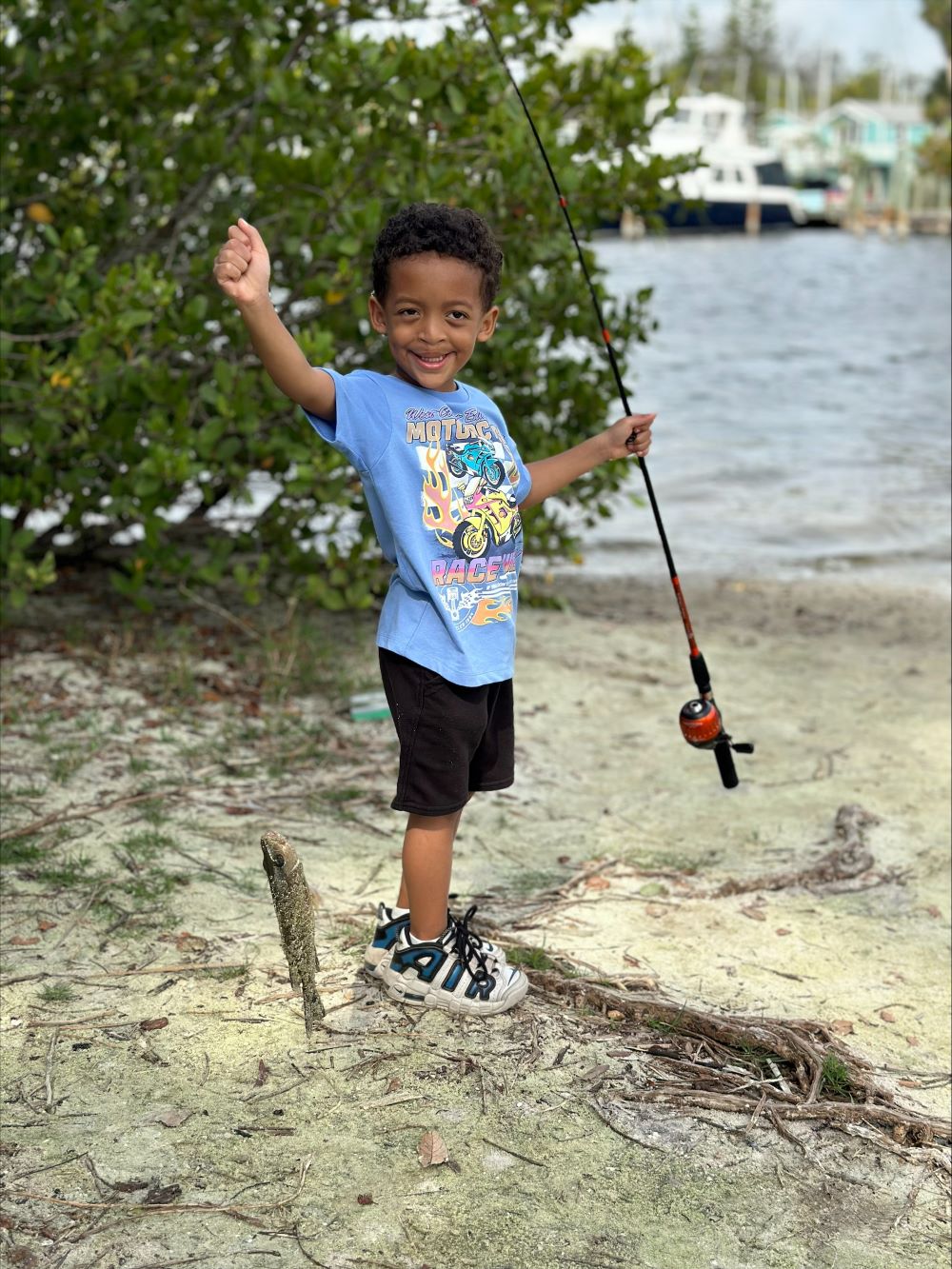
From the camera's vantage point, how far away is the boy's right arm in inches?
112

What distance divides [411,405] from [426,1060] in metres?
1.36

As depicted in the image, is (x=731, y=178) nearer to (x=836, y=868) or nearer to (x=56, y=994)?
(x=836, y=868)

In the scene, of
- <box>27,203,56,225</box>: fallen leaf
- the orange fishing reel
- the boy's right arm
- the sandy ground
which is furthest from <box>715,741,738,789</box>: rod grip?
<box>27,203,56,225</box>: fallen leaf

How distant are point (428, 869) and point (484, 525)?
2.48 feet

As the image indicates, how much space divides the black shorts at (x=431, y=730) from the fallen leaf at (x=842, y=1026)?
1068 millimetres

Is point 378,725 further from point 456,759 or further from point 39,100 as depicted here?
point 39,100

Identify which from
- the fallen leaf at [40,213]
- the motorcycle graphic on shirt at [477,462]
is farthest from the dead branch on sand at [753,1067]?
the fallen leaf at [40,213]

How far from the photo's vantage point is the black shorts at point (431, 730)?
3.20 meters

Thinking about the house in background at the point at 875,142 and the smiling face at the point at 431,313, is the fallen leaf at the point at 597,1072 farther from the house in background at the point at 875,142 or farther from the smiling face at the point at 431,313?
the house in background at the point at 875,142

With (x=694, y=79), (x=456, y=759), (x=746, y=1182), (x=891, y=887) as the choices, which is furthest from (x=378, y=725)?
(x=694, y=79)

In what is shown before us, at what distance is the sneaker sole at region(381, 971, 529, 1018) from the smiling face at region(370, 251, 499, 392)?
1.32 meters

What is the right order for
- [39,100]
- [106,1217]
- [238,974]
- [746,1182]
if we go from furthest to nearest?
[39,100], [238,974], [746,1182], [106,1217]

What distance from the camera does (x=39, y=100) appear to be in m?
6.30

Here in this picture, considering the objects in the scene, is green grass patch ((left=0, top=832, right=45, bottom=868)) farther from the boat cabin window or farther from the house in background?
the house in background
